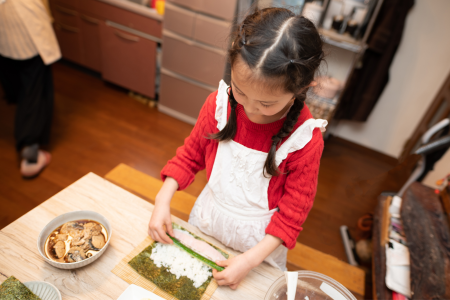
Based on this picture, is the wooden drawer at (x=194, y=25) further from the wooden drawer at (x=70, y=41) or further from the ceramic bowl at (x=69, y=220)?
the ceramic bowl at (x=69, y=220)

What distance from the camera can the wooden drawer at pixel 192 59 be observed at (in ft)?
7.27

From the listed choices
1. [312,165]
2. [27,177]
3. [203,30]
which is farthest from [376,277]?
[27,177]

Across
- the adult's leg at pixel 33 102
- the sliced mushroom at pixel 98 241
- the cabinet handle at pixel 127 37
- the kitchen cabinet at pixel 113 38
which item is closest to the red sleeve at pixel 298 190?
the sliced mushroom at pixel 98 241

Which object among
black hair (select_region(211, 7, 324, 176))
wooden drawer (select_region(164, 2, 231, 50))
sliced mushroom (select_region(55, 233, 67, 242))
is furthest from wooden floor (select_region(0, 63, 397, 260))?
black hair (select_region(211, 7, 324, 176))

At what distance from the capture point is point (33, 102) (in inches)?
69.3

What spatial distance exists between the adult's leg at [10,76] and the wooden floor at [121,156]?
366 mm

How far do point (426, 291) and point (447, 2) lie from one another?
6.74ft

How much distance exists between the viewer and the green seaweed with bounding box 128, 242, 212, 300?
638 mm

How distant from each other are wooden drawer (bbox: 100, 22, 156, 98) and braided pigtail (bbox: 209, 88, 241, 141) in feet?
6.47

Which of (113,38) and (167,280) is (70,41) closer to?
(113,38)

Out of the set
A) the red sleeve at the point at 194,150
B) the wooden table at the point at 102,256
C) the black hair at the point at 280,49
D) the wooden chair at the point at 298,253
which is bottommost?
the wooden chair at the point at 298,253

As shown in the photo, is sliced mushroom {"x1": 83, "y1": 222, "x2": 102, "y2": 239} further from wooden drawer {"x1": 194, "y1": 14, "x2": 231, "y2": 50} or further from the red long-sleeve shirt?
wooden drawer {"x1": 194, "y1": 14, "x2": 231, "y2": 50}

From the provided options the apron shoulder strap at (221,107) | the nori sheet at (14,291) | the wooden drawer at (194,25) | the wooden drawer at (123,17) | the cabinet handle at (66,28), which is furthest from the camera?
the cabinet handle at (66,28)

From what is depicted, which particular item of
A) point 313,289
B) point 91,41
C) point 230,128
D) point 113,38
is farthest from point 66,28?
point 313,289
